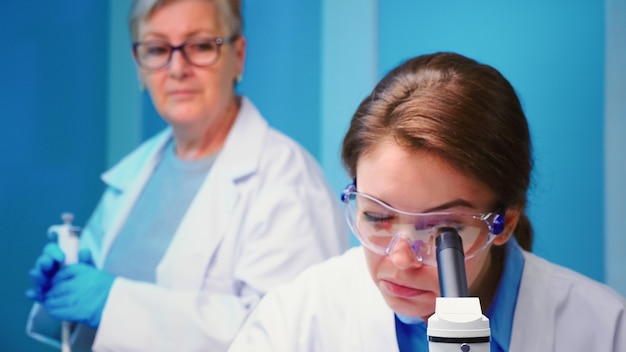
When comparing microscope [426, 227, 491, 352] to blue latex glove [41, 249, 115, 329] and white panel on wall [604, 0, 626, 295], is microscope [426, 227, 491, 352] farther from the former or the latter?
blue latex glove [41, 249, 115, 329]

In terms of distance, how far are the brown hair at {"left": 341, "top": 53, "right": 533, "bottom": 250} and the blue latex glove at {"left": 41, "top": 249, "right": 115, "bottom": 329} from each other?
97cm

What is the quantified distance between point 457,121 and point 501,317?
0.40 metres

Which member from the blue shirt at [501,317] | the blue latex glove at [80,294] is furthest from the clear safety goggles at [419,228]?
the blue latex glove at [80,294]

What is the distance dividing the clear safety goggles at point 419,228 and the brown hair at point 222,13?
969mm

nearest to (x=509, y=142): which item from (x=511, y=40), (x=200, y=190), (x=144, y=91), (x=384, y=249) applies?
(x=384, y=249)

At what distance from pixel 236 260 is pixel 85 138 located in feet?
2.49

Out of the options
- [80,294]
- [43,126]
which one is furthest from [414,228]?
[43,126]

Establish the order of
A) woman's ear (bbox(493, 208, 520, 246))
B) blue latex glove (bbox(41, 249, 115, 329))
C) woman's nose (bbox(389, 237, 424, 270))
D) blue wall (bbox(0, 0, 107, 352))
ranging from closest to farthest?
woman's nose (bbox(389, 237, 424, 270)), woman's ear (bbox(493, 208, 520, 246)), blue latex glove (bbox(41, 249, 115, 329)), blue wall (bbox(0, 0, 107, 352))

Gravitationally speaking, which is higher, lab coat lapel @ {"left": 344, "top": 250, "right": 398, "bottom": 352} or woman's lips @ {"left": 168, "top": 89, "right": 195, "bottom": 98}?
woman's lips @ {"left": 168, "top": 89, "right": 195, "bottom": 98}

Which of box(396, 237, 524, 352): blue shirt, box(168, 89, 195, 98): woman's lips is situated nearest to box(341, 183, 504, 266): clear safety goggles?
box(396, 237, 524, 352): blue shirt

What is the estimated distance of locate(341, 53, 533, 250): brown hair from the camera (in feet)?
4.67

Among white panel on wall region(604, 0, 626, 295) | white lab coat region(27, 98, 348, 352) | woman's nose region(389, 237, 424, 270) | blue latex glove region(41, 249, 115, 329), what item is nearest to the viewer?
woman's nose region(389, 237, 424, 270)

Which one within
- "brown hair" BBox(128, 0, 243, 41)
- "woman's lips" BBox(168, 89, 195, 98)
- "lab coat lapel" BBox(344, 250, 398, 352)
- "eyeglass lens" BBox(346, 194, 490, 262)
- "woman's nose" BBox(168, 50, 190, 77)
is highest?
"brown hair" BBox(128, 0, 243, 41)

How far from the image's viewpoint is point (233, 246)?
6.93 feet
